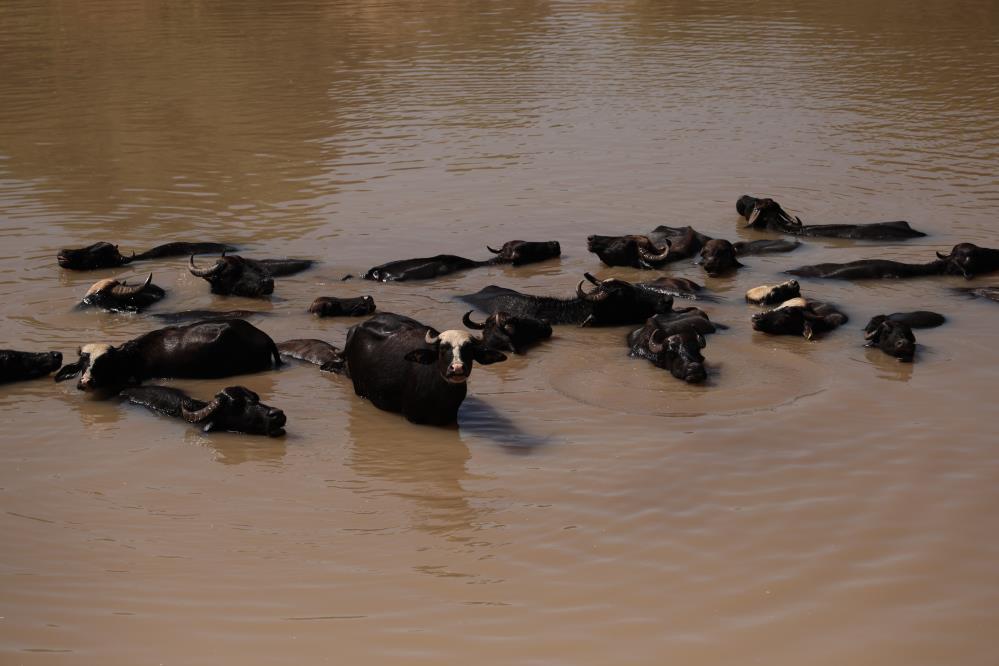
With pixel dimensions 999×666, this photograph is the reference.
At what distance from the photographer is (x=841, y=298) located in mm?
11273

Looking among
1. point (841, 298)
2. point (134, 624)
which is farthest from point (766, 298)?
point (134, 624)

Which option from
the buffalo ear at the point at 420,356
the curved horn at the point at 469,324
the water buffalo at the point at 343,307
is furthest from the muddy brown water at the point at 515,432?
the buffalo ear at the point at 420,356

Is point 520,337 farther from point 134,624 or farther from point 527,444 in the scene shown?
point 134,624

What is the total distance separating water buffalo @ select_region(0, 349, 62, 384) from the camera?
30.3ft

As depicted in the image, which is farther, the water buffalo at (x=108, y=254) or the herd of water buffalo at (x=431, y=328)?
the water buffalo at (x=108, y=254)

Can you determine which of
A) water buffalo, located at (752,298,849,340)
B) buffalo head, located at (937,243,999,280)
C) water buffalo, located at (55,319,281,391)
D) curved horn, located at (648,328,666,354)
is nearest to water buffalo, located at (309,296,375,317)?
water buffalo, located at (55,319,281,391)

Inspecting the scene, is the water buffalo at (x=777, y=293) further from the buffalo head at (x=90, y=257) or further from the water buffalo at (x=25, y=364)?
the buffalo head at (x=90, y=257)

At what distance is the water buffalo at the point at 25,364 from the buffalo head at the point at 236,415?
1739mm

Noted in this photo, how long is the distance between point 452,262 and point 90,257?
11.9 feet

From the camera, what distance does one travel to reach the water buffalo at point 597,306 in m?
10.7

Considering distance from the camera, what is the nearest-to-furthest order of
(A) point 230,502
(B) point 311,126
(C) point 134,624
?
(C) point 134,624 < (A) point 230,502 < (B) point 311,126

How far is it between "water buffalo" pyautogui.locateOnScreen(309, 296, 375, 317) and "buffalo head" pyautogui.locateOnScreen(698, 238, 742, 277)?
3.43 metres

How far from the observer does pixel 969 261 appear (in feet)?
38.4

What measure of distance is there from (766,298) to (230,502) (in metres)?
5.58
